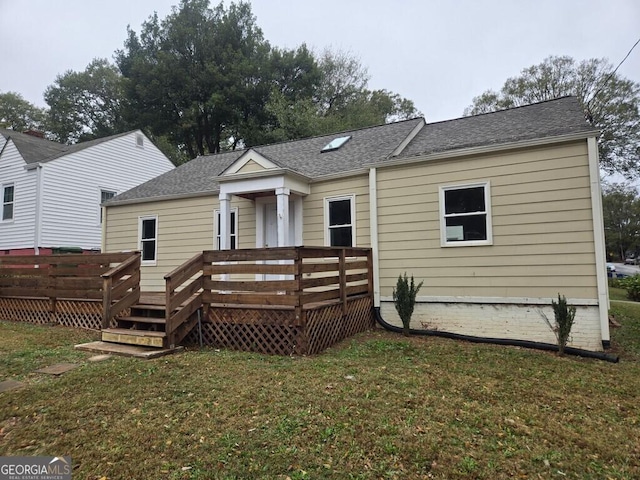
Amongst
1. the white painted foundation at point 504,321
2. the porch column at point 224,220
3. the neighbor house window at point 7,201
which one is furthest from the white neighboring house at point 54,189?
the white painted foundation at point 504,321

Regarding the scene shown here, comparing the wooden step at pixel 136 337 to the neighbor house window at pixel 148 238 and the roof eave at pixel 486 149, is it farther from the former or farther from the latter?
the roof eave at pixel 486 149

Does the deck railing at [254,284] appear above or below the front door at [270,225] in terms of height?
below

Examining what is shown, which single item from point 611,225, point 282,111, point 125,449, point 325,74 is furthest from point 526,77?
point 611,225

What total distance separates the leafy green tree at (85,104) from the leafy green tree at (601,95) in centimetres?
2856

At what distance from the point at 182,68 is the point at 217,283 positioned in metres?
23.3

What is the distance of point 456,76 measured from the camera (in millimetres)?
23172

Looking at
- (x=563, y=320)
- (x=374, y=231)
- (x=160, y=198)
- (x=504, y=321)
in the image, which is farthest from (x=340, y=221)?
(x=160, y=198)

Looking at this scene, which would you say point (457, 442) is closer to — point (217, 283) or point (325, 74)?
point (217, 283)

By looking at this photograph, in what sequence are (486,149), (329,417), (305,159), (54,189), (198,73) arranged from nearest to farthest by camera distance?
1. (329,417)
2. (486,149)
3. (305,159)
4. (54,189)
5. (198,73)

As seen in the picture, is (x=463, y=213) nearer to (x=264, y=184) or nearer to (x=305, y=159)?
(x=264, y=184)

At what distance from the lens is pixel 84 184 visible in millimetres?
15000

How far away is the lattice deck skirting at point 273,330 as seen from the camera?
5250 millimetres
